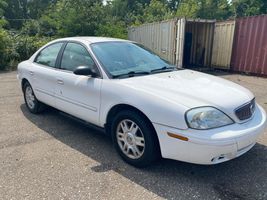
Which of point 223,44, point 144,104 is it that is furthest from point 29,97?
point 223,44

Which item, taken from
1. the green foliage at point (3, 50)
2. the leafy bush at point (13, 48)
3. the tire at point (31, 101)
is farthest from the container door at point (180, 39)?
the green foliage at point (3, 50)

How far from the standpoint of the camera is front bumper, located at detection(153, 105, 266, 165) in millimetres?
2660

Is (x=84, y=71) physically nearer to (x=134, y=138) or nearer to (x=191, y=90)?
(x=134, y=138)

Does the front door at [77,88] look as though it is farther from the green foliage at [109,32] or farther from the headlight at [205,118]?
the green foliage at [109,32]

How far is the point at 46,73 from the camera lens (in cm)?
451

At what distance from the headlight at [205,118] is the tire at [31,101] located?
3.42 metres

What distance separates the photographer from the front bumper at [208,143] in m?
2.66

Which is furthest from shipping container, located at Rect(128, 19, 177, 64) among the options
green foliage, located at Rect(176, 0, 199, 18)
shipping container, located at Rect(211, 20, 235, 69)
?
green foliage, located at Rect(176, 0, 199, 18)

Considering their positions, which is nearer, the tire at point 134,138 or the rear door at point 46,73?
the tire at point 134,138

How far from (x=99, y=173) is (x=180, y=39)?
9.12 m

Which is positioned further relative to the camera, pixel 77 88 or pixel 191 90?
pixel 77 88

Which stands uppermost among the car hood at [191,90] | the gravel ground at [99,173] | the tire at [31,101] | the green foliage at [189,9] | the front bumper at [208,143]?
the green foliage at [189,9]

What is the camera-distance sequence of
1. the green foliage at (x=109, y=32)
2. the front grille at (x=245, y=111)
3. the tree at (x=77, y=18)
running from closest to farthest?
the front grille at (x=245, y=111) → the tree at (x=77, y=18) → the green foliage at (x=109, y=32)

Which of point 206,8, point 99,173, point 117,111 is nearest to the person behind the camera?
point 99,173
